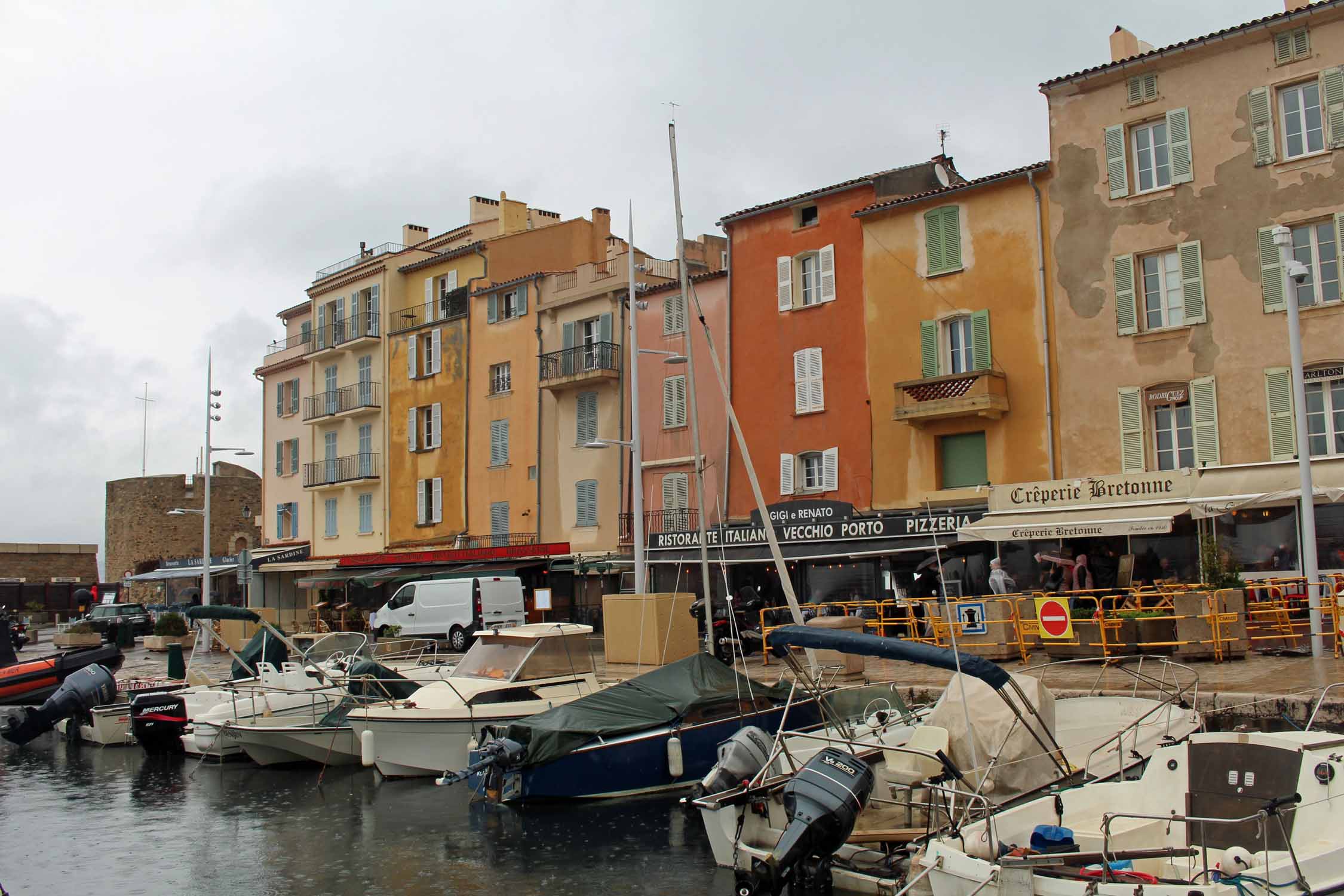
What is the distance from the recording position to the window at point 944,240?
29.3m

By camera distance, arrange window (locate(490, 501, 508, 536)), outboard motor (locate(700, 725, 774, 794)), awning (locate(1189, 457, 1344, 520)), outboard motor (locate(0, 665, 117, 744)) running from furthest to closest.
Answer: window (locate(490, 501, 508, 536)) < awning (locate(1189, 457, 1344, 520)) < outboard motor (locate(0, 665, 117, 744)) < outboard motor (locate(700, 725, 774, 794))

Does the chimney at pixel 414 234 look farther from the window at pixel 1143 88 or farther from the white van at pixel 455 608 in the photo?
the window at pixel 1143 88

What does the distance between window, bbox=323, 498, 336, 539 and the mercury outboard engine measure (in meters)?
40.6

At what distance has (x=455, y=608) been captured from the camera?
35.6 m

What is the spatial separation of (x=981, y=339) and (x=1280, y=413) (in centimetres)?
674

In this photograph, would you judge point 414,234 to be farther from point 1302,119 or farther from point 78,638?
point 1302,119

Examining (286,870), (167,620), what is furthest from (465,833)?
(167,620)

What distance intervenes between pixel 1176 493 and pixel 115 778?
1929cm

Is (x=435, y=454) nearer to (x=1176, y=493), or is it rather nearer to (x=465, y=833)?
(x=1176, y=493)

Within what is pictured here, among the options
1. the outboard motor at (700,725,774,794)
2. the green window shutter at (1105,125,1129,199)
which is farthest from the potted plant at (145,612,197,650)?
the outboard motor at (700,725,774,794)

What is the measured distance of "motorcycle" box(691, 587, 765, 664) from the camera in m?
23.6

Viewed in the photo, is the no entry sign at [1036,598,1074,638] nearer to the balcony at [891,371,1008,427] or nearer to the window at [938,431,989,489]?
the balcony at [891,371,1008,427]

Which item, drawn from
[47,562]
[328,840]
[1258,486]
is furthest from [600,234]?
[47,562]

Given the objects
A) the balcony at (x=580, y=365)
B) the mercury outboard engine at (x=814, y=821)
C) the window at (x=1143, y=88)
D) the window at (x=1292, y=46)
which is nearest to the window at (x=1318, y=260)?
the window at (x=1292, y=46)
